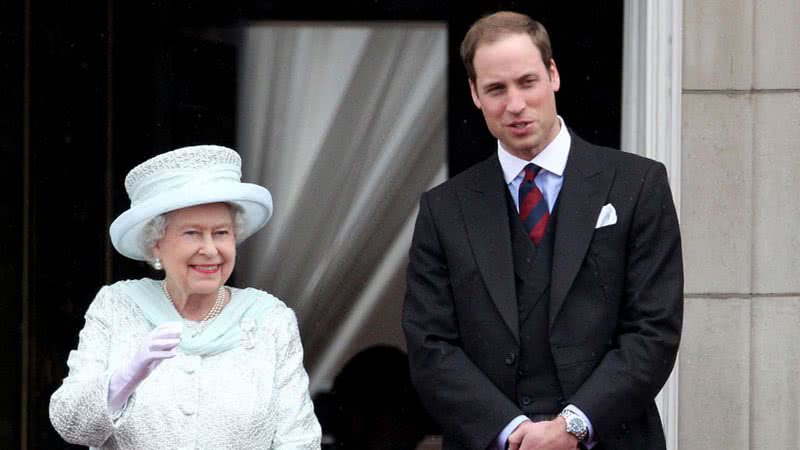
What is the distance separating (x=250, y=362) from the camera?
12.6 ft

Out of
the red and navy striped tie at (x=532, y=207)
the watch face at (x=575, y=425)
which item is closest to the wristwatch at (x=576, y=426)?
the watch face at (x=575, y=425)

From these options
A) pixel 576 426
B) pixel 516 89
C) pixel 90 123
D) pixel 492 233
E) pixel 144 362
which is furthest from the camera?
pixel 90 123

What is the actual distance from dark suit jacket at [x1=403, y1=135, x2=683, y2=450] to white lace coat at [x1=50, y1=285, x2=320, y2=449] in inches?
13.5

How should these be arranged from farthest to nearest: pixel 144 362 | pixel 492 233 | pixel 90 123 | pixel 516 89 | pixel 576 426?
1. pixel 90 123
2. pixel 492 233
3. pixel 516 89
4. pixel 576 426
5. pixel 144 362

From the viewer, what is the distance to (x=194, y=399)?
12.4 feet

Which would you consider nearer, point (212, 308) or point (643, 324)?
point (643, 324)

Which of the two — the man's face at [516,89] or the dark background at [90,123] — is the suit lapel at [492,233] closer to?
the man's face at [516,89]

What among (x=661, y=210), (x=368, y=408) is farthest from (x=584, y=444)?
(x=368, y=408)

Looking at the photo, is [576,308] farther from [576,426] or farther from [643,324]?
[576,426]

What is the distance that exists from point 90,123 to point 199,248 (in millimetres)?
2874

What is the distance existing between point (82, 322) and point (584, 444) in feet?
10.6

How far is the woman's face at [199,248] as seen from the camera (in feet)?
12.5

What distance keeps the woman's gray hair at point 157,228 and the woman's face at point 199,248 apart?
18 mm

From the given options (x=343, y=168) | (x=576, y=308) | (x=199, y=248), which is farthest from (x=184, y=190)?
(x=343, y=168)
